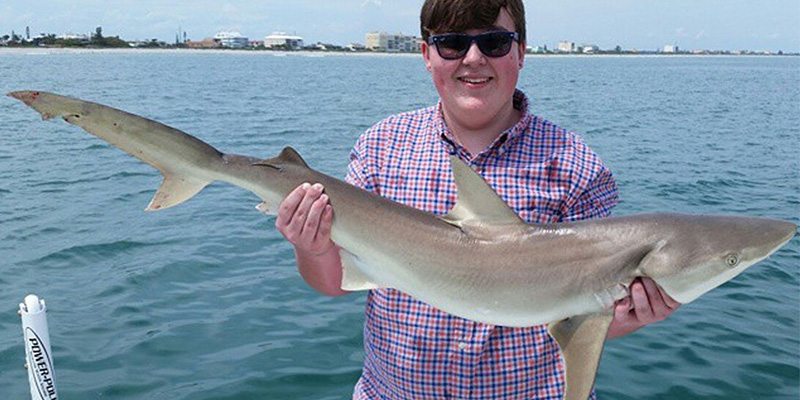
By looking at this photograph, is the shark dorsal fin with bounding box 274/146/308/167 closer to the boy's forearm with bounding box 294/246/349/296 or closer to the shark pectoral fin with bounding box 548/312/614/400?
the boy's forearm with bounding box 294/246/349/296

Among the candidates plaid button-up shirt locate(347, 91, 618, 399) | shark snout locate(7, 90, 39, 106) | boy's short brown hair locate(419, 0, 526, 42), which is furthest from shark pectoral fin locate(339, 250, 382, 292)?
shark snout locate(7, 90, 39, 106)

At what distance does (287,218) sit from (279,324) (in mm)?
5055

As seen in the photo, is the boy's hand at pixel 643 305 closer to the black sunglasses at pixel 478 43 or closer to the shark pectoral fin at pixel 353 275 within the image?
the shark pectoral fin at pixel 353 275

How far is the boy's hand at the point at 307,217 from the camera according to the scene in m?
2.53

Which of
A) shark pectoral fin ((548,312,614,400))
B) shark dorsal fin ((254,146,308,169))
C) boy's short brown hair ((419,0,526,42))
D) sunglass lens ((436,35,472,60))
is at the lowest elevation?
shark pectoral fin ((548,312,614,400))

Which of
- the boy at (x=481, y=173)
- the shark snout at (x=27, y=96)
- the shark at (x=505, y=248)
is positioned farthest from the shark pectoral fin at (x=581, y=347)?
the shark snout at (x=27, y=96)

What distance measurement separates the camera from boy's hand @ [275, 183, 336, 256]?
2.53 metres

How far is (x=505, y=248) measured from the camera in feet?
8.63

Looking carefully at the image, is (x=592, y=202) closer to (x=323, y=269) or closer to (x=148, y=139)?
(x=323, y=269)

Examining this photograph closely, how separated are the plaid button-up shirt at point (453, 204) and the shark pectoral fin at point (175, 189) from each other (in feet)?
2.41

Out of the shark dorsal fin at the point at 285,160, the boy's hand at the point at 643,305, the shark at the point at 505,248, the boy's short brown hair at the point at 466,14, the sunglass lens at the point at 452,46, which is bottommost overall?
the boy's hand at the point at 643,305

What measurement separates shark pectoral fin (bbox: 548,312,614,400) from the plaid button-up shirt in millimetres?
284

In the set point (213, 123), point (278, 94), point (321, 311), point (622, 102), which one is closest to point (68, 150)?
point (213, 123)

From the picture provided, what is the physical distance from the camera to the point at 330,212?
257cm
